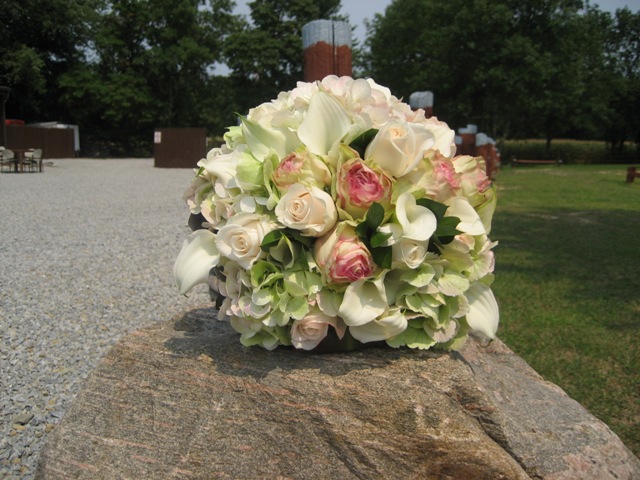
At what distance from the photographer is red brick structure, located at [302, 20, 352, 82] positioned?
14.9 ft

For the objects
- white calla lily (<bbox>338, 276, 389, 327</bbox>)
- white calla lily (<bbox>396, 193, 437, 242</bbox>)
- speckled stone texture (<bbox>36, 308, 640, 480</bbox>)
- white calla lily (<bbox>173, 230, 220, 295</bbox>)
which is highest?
white calla lily (<bbox>396, 193, 437, 242</bbox>)

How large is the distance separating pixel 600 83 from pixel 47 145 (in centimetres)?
4568

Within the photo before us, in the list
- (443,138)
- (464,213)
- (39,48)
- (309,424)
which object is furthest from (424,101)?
(39,48)

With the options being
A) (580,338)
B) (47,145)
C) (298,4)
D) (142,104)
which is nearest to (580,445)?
(580,338)

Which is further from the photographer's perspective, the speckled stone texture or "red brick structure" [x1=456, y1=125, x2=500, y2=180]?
"red brick structure" [x1=456, y1=125, x2=500, y2=180]

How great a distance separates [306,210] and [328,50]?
288 cm

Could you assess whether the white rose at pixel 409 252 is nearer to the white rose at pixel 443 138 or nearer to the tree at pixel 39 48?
the white rose at pixel 443 138

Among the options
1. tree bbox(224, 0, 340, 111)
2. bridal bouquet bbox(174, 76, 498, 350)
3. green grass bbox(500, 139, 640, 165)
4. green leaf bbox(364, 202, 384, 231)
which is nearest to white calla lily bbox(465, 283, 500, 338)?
bridal bouquet bbox(174, 76, 498, 350)

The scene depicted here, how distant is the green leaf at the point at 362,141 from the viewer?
2.10 m

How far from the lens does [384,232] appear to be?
1.98m

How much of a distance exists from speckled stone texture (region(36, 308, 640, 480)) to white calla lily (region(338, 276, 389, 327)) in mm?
251

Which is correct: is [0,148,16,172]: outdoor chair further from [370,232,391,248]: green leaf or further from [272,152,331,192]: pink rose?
[370,232,391,248]: green leaf

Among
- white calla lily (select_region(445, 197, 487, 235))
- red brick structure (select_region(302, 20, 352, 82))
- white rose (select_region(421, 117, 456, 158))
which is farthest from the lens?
red brick structure (select_region(302, 20, 352, 82))

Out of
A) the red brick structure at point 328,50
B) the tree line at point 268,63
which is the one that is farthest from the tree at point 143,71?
the red brick structure at point 328,50
